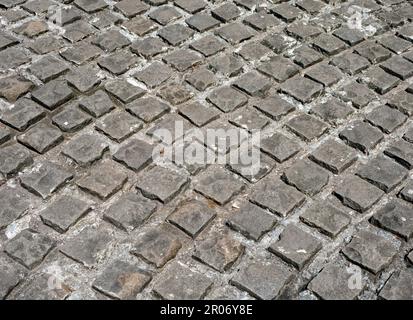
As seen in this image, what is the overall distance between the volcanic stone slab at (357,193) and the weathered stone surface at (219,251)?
615 millimetres

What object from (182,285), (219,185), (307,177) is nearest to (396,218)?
(307,177)

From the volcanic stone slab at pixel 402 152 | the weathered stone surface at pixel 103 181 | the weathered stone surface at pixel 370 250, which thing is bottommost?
the volcanic stone slab at pixel 402 152

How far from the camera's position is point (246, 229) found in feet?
8.75

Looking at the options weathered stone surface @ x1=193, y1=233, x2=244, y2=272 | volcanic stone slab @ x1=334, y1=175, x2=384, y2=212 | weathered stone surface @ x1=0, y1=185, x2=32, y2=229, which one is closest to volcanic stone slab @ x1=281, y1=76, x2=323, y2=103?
volcanic stone slab @ x1=334, y1=175, x2=384, y2=212

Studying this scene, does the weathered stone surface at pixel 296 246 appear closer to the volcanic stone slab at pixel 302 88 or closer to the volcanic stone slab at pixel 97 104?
the volcanic stone slab at pixel 302 88

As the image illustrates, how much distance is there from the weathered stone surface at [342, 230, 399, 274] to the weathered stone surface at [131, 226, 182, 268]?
0.78 meters

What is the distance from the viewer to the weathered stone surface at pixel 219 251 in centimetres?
253

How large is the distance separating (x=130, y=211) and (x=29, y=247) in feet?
1.59

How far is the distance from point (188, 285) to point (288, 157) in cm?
96

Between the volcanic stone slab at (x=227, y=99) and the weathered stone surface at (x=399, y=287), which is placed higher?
the volcanic stone slab at (x=227, y=99)

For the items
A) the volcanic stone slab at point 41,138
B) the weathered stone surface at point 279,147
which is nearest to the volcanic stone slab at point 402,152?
the weathered stone surface at point 279,147

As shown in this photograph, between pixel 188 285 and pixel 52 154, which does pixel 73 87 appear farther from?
pixel 188 285
